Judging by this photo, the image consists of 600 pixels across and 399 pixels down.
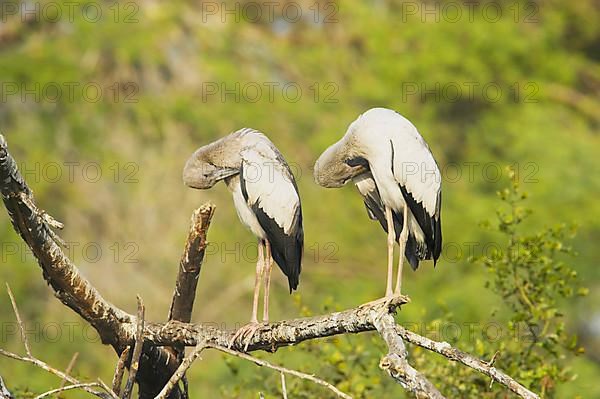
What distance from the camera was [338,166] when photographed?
488cm

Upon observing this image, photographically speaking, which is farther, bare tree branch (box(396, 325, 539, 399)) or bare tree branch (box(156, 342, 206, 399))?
bare tree branch (box(156, 342, 206, 399))

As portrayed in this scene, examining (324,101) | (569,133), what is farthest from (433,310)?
(324,101)

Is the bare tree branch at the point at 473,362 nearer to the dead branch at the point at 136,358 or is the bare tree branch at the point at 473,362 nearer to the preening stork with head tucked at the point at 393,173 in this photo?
the dead branch at the point at 136,358

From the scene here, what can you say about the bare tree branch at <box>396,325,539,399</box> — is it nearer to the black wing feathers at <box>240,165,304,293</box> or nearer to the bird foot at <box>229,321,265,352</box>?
the bird foot at <box>229,321,265,352</box>

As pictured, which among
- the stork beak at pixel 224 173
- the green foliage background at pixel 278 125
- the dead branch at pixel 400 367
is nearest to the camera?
the dead branch at pixel 400 367

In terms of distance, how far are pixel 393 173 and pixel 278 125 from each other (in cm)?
859

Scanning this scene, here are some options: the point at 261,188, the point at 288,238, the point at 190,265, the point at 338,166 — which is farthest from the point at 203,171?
the point at 190,265

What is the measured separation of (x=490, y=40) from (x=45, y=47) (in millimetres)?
6062

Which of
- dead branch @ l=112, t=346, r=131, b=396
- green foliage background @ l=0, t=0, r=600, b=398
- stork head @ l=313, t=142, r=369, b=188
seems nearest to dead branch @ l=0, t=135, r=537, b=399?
dead branch @ l=112, t=346, r=131, b=396

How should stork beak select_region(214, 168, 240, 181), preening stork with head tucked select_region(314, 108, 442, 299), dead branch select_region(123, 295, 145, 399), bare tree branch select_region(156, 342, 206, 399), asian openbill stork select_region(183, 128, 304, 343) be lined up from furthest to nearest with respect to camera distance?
stork beak select_region(214, 168, 240, 181)
asian openbill stork select_region(183, 128, 304, 343)
preening stork with head tucked select_region(314, 108, 442, 299)
dead branch select_region(123, 295, 145, 399)
bare tree branch select_region(156, 342, 206, 399)

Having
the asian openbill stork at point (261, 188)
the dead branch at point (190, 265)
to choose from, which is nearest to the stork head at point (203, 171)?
Answer: the asian openbill stork at point (261, 188)

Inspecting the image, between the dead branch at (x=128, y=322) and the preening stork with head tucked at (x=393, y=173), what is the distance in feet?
2.70

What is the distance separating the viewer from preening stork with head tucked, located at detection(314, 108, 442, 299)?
465 cm

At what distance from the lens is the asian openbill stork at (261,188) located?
4762mm
